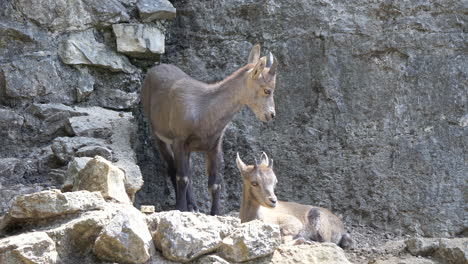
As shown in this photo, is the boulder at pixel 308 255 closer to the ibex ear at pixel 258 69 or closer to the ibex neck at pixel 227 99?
the ibex neck at pixel 227 99

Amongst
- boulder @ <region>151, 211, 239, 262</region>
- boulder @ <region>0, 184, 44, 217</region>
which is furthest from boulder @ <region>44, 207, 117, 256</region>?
boulder @ <region>0, 184, 44, 217</region>

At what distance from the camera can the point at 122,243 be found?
5422 mm

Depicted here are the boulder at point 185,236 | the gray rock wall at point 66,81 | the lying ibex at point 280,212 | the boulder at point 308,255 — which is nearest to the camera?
the boulder at point 185,236

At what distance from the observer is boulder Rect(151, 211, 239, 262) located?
5.56 m

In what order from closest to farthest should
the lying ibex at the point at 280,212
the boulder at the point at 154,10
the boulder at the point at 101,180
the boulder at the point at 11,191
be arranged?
the boulder at the point at 101,180
the boulder at the point at 11,191
the lying ibex at the point at 280,212
the boulder at the point at 154,10

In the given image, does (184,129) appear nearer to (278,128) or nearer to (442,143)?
(278,128)

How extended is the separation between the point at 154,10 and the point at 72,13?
0.97 metres

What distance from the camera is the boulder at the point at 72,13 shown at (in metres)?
8.70

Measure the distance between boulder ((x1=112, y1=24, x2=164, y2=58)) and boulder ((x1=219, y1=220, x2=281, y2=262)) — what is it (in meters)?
3.82

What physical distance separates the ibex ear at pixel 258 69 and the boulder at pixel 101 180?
2.49 m

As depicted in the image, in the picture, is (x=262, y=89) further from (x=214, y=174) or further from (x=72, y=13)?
(x=72, y=13)

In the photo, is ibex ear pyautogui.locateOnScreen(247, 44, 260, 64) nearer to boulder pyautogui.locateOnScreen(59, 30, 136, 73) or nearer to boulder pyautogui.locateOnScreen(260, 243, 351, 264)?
boulder pyautogui.locateOnScreen(59, 30, 136, 73)

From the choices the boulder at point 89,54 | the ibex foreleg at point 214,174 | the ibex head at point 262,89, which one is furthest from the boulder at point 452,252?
the boulder at point 89,54

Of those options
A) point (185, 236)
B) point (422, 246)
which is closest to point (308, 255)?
point (185, 236)
